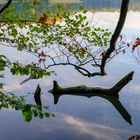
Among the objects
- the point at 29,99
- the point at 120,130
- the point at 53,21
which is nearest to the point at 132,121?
the point at 120,130

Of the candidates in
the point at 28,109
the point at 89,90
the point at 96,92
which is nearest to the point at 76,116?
the point at 89,90

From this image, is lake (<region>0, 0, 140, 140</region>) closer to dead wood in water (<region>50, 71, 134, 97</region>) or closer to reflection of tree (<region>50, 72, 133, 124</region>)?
reflection of tree (<region>50, 72, 133, 124</region>)

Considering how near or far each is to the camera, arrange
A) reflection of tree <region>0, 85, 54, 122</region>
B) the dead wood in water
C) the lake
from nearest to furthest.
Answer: reflection of tree <region>0, 85, 54, 122</region>
the lake
the dead wood in water

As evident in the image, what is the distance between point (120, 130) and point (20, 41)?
835 centimetres

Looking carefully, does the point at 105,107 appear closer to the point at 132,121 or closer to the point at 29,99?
the point at 132,121

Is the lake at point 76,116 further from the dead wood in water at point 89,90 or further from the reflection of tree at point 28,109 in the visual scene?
Answer: the reflection of tree at point 28,109

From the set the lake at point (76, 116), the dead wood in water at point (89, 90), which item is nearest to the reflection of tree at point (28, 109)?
the lake at point (76, 116)

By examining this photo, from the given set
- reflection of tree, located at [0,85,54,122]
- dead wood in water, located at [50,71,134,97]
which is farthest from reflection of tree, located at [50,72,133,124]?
reflection of tree, located at [0,85,54,122]

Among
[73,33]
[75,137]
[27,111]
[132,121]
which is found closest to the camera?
[27,111]

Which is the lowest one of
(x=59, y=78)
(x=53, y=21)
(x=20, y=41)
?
(x=59, y=78)

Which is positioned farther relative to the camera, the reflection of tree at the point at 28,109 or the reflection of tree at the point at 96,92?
the reflection of tree at the point at 96,92

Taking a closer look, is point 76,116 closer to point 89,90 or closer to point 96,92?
point 89,90

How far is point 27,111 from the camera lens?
190 inches

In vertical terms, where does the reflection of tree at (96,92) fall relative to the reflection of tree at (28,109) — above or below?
below
